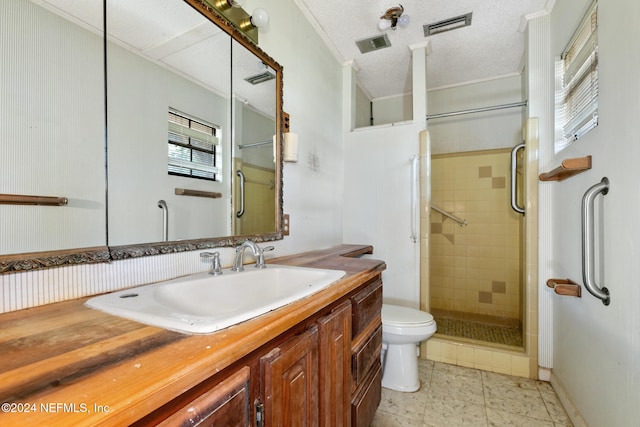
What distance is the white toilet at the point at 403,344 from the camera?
175 centimetres

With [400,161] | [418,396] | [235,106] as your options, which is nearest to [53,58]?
[235,106]

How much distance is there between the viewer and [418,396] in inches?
69.8

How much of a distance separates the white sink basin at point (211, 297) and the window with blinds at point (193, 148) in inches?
16.6

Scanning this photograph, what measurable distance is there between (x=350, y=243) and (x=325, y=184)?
0.62 metres

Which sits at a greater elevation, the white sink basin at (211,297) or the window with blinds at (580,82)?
the window with blinds at (580,82)

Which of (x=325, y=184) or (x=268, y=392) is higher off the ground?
(x=325, y=184)

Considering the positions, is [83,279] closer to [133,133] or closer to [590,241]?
[133,133]

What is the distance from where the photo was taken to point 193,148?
117 centimetres

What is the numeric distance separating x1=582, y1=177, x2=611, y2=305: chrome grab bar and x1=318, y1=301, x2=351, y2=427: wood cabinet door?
1.01 meters

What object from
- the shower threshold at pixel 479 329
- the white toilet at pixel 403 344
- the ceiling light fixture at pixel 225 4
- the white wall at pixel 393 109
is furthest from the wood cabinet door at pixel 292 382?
the white wall at pixel 393 109

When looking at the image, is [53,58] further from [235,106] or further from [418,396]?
[418,396]

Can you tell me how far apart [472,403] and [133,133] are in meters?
2.22

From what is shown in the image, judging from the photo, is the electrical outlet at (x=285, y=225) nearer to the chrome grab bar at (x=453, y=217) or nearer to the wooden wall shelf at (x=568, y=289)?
the wooden wall shelf at (x=568, y=289)

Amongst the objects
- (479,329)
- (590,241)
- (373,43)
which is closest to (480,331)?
(479,329)
